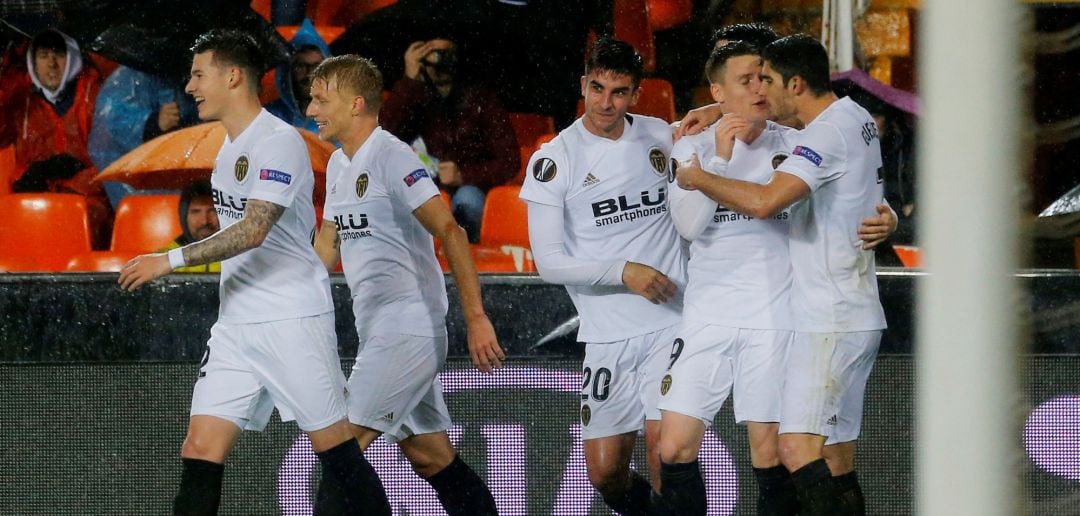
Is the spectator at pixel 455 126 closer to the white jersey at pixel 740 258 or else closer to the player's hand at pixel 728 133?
the white jersey at pixel 740 258

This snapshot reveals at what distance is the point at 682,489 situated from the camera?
4176 millimetres

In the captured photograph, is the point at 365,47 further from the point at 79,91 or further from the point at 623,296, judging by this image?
the point at 623,296

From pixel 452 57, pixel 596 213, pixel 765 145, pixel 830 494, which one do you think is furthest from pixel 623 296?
pixel 452 57

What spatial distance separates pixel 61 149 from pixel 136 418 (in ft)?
6.81

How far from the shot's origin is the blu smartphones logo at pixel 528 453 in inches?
195

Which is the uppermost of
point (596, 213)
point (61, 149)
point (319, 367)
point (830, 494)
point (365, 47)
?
point (365, 47)

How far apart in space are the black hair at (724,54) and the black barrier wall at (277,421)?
102cm

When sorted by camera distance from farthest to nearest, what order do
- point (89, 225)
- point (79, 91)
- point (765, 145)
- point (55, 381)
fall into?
1. point (79, 91)
2. point (89, 225)
3. point (55, 381)
4. point (765, 145)

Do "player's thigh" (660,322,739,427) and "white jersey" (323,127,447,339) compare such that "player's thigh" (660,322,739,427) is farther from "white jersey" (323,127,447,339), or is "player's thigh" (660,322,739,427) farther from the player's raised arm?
"white jersey" (323,127,447,339)

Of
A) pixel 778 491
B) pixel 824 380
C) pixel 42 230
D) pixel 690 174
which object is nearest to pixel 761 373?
pixel 824 380

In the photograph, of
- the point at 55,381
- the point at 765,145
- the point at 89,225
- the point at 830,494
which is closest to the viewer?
the point at 830,494

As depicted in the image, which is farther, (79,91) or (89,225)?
(79,91)

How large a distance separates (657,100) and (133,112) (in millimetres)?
2411

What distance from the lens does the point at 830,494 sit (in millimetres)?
3885
